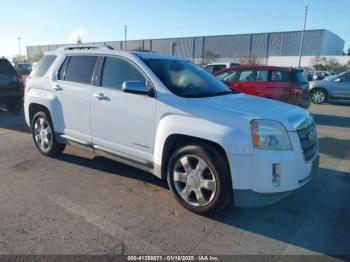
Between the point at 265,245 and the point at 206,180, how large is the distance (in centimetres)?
91

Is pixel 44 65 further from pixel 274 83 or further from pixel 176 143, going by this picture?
pixel 274 83

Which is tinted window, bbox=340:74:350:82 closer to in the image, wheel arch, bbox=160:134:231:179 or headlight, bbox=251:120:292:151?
headlight, bbox=251:120:292:151

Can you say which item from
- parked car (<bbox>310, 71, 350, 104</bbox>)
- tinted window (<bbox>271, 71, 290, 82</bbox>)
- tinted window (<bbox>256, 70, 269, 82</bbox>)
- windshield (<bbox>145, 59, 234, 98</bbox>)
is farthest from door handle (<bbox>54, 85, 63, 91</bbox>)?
parked car (<bbox>310, 71, 350, 104</bbox>)

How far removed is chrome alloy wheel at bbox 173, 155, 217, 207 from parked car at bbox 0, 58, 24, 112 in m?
8.15

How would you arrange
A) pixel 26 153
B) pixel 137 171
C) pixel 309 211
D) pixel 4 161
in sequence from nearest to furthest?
pixel 309 211 → pixel 137 171 → pixel 4 161 → pixel 26 153

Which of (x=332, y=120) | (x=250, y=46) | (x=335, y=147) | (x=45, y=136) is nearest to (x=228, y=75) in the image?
(x=332, y=120)

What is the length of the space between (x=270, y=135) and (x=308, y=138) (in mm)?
710

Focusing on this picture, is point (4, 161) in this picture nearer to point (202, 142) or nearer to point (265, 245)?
point (202, 142)

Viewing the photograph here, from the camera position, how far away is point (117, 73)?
4359 mm

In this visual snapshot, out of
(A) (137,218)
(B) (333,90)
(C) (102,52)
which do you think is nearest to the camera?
(A) (137,218)

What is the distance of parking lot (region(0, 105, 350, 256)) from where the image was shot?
9.85 feet

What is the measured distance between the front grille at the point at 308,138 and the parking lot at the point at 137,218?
75 cm

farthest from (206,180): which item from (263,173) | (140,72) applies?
(140,72)

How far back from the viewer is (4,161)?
210 inches
